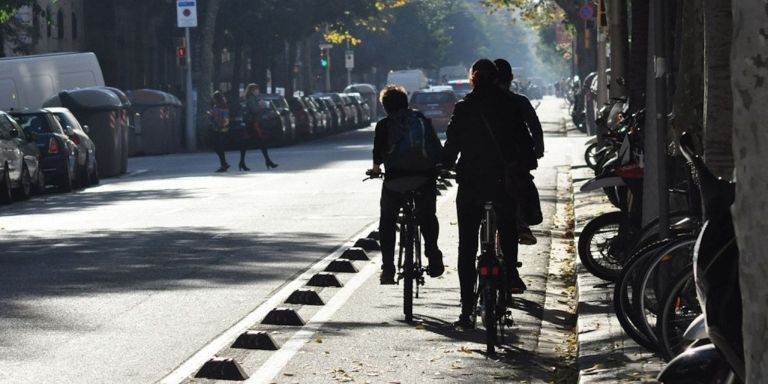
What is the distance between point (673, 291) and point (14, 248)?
10.3m

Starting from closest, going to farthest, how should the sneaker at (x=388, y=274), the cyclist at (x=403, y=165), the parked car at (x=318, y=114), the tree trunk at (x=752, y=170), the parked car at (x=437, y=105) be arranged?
the tree trunk at (x=752, y=170), the cyclist at (x=403, y=165), the sneaker at (x=388, y=274), the parked car at (x=437, y=105), the parked car at (x=318, y=114)

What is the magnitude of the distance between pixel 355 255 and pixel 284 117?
36017 mm

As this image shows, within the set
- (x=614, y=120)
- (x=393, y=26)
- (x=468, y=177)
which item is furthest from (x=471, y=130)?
(x=393, y=26)

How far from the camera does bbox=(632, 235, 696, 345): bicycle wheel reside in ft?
29.5

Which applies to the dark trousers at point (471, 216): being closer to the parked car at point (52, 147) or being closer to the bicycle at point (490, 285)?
the bicycle at point (490, 285)

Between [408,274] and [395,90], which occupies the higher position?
[395,90]

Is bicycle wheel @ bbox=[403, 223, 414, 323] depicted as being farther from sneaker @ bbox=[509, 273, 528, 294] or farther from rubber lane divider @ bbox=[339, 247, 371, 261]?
rubber lane divider @ bbox=[339, 247, 371, 261]

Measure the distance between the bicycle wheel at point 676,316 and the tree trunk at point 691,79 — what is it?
5246 millimetres

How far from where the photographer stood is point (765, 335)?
4.75 metres

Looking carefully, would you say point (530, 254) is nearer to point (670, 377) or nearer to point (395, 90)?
point (395, 90)

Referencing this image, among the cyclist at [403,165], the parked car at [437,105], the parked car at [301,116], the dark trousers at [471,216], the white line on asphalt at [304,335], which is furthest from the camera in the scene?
the parked car at [437,105]

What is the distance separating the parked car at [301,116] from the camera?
5581 cm

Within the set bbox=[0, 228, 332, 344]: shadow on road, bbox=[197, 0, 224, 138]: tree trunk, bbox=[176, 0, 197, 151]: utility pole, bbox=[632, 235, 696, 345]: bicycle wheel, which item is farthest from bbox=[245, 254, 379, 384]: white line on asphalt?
bbox=[197, 0, 224, 138]: tree trunk

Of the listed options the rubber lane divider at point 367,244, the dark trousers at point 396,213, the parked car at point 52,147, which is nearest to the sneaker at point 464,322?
the dark trousers at point 396,213
